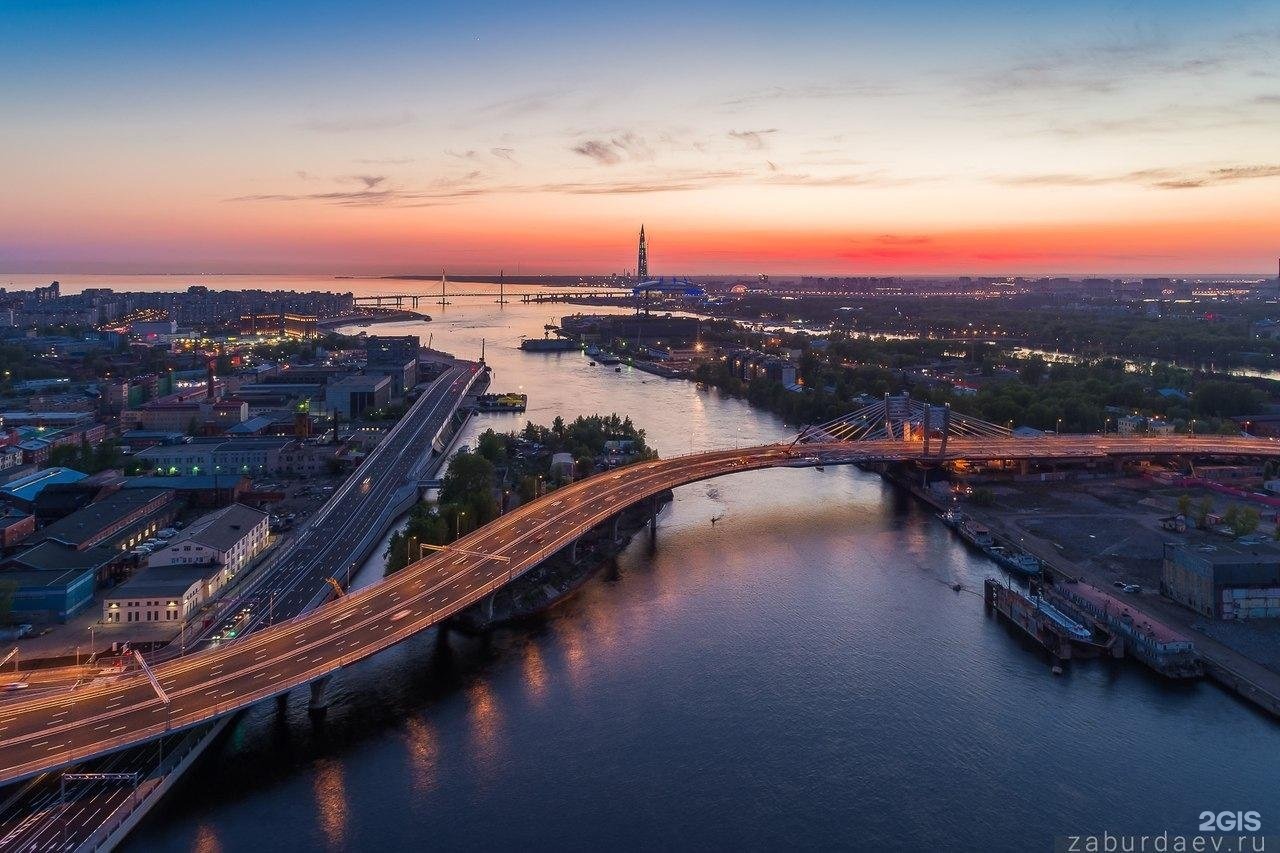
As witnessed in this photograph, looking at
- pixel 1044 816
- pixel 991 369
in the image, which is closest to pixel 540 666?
pixel 1044 816

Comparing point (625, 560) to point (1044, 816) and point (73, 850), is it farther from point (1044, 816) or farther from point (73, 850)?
point (73, 850)

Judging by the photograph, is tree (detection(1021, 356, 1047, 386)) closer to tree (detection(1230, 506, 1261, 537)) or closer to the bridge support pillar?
tree (detection(1230, 506, 1261, 537))

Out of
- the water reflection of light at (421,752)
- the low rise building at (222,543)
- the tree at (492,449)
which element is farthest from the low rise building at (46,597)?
the tree at (492,449)

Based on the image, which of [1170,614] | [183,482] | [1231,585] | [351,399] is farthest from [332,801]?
[351,399]

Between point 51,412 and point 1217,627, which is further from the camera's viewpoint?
point 51,412

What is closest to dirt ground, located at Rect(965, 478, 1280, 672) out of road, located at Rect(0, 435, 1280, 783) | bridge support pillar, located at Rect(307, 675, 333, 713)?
road, located at Rect(0, 435, 1280, 783)

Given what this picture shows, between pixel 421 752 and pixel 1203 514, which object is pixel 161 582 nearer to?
pixel 421 752
